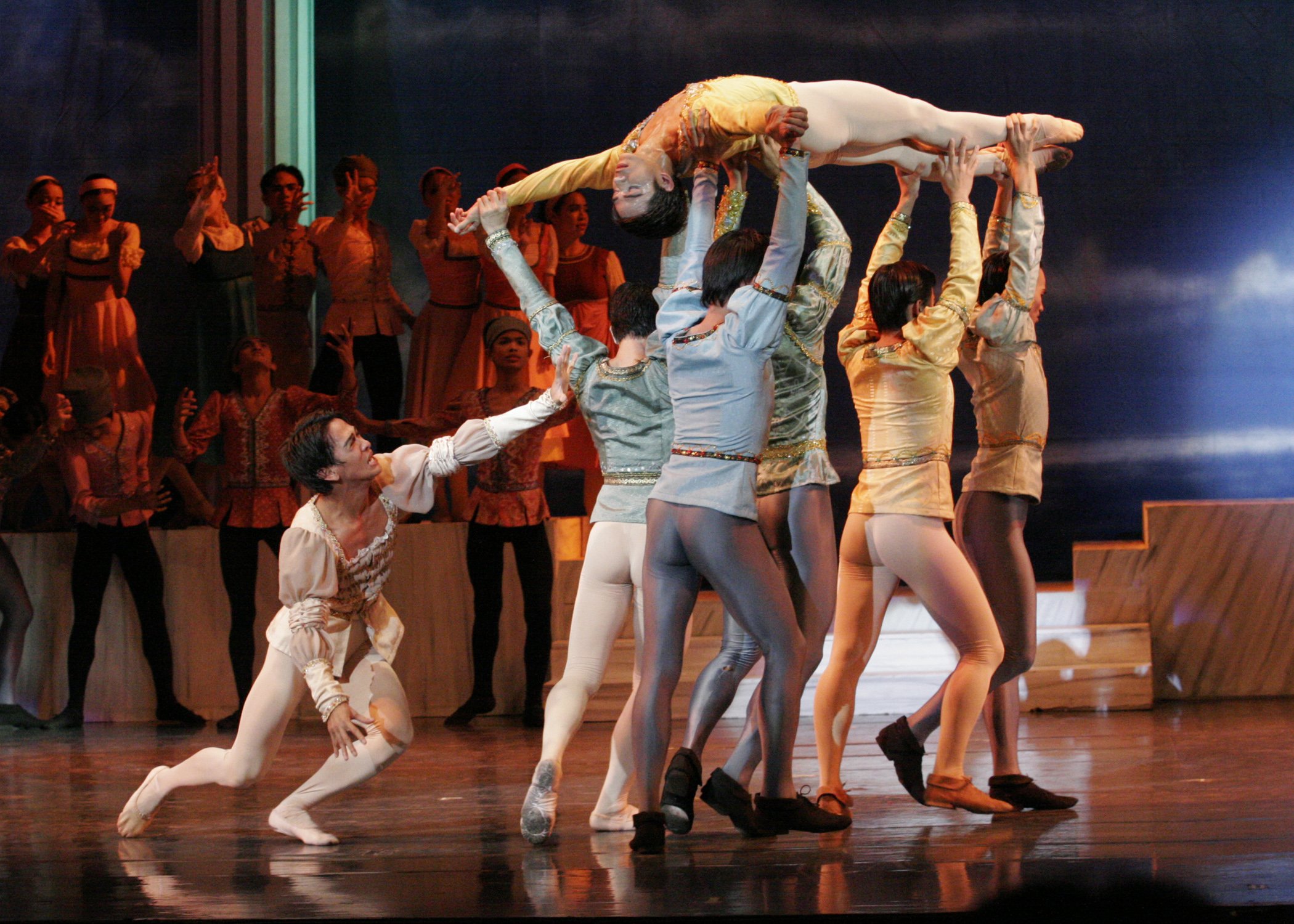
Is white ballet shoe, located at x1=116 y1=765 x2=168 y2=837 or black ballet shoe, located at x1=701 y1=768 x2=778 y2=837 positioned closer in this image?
black ballet shoe, located at x1=701 y1=768 x2=778 y2=837

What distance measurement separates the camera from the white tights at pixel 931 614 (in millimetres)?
3396

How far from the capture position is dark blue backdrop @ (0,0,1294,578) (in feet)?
22.0

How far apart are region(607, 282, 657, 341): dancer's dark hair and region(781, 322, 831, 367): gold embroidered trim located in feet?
1.09

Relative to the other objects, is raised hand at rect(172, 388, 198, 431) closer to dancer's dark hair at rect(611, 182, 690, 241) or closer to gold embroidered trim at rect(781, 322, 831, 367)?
dancer's dark hair at rect(611, 182, 690, 241)

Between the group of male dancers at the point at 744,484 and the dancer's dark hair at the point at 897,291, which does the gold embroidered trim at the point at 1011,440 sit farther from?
the dancer's dark hair at the point at 897,291

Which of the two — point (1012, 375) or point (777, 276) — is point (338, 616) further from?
point (1012, 375)

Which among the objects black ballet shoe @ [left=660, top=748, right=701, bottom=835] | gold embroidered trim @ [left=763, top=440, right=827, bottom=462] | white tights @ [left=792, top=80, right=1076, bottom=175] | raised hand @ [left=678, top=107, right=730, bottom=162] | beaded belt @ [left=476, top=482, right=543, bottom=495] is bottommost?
black ballet shoe @ [left=660, top=748, right=701, bottom=835]

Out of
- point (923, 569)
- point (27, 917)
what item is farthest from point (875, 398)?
point (27, 917)

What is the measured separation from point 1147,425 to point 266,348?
4.21 m

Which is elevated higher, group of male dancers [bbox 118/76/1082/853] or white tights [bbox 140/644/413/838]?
group of male dancers [bbox 118/76/1082/853]

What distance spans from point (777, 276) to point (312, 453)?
1.18 meters

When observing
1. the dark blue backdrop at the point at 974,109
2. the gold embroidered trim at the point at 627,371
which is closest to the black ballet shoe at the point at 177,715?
the dark blue backdrop at the point at 974,109

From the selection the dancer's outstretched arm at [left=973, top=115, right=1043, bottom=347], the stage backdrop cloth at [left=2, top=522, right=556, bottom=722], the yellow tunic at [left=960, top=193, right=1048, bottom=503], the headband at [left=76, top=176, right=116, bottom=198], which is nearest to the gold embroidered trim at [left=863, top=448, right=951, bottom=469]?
the yellow tunic at [left=960, top=193, right=1048, bottom=503]

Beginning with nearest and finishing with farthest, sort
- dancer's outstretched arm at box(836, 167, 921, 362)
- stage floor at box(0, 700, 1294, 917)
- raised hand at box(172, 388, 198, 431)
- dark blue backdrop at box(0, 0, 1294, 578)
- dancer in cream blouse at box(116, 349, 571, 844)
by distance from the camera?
stage floor at box(0, 700, 1294, 917) → dancer in cream blouse at box(116, 349, 571, 844) → dancer's outstretched arm at box(836, 167, 921, 362) → raised hand at box(172, 388, 198, 431) → dark blue backdrop at box(0, 0, 1294, 578)
